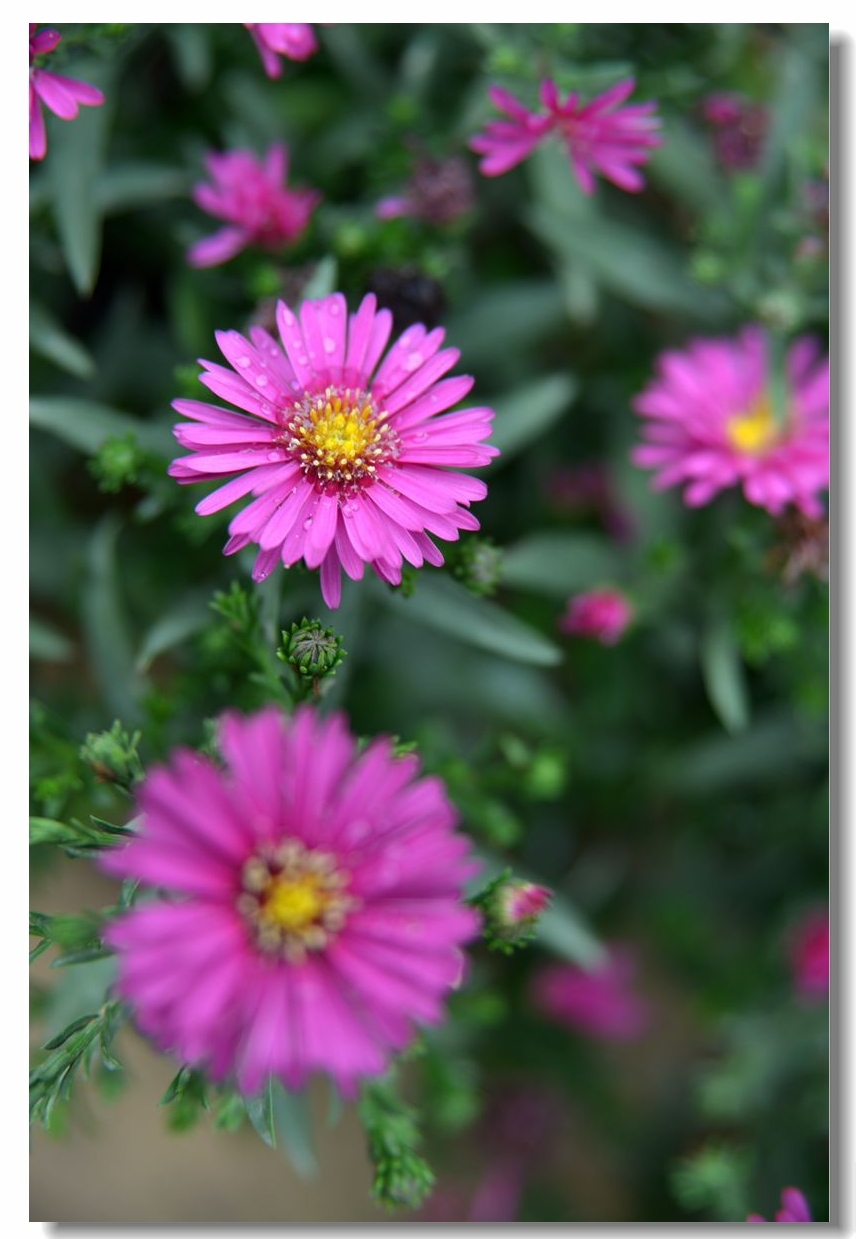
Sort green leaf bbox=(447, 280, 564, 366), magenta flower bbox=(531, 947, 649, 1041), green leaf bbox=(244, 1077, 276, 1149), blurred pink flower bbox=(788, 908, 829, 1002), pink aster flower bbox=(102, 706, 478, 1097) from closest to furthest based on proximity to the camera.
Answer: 1. pink aster flower bbox=(102, 706, 478, 1097)
2. green leaf bbox=(244, 1077, 276, 1149)
3. green leaf bbox=(447, 280, 564, 366)
4. blurred pink flower bbox=(788, 908, 829, 1002)
5. magenta flower bbox=(531, 947, 649, 1041)

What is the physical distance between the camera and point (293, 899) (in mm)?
679

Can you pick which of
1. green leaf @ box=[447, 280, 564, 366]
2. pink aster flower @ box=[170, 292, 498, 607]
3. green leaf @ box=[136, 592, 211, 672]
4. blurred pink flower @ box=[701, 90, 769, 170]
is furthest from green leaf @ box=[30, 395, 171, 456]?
blurred pink flower @ box=[701, 90, 769, 170]

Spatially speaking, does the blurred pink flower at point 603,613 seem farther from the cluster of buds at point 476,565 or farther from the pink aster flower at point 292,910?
the pink aster flower at point 292,910

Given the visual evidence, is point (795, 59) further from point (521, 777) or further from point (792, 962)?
point (792, 962)

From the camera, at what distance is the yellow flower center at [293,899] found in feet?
2.20

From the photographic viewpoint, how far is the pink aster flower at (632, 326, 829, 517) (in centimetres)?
110

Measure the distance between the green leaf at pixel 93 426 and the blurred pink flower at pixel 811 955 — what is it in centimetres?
102

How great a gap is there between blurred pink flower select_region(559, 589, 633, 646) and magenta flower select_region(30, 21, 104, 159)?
2.36 ft

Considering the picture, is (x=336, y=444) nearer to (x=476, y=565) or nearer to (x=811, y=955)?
(x=476, y=565)

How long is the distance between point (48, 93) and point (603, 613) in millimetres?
762

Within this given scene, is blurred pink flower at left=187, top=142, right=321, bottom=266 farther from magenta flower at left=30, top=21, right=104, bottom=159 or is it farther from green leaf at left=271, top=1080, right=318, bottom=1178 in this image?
green leaf at left=271, top=1080, right=318, bottom=1178

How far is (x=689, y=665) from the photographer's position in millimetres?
1478
